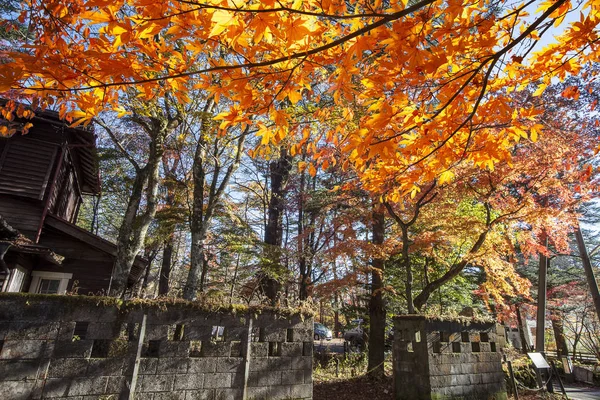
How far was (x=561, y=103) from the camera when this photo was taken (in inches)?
445

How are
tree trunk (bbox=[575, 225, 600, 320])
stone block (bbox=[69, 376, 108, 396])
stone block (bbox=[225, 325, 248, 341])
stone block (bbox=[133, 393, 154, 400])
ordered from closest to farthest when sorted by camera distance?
stone block (bbox=[69, 376, 108, 396]) < stone block (bbox=[133, 393, 154, 400]) < stone block (bbox=[225, 325, 248, 341]) < tree trunk (bbox=[575, 225, 600, 320])

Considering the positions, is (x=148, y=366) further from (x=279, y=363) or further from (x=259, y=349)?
(x=279, y=363)

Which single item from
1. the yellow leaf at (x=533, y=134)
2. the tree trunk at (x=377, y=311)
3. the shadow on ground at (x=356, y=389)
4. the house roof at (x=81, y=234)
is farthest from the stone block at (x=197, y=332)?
the house roof at (x=81, y=234)

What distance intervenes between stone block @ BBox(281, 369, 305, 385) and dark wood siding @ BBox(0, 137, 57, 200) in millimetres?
8568

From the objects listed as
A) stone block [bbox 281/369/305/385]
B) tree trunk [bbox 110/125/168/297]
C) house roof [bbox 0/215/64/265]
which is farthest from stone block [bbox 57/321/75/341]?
house roof [bbox 0/215/64/265]

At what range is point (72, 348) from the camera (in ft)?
12.1

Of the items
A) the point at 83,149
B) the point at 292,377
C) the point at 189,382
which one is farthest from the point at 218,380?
the point at 83,149

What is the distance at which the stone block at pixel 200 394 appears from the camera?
13.5ft

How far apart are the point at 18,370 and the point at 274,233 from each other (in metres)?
10.9

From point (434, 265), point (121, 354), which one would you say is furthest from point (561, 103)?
point (121, 354)

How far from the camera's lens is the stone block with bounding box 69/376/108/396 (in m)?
3.62

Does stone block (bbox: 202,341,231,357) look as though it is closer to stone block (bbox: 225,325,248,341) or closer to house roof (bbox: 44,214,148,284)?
stone block (bbox: 225,325,248,341)

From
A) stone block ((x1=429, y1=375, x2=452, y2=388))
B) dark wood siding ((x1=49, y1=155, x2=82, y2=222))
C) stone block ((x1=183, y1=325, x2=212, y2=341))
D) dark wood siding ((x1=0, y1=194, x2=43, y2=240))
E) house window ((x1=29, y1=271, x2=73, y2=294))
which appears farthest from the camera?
dark wood siding ((x1=49, y1=155, x2=82, y2=222))

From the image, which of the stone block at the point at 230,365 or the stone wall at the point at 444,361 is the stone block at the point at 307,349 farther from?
the stone wall at the point at 444,361
